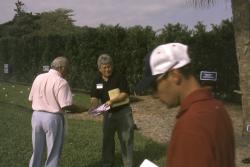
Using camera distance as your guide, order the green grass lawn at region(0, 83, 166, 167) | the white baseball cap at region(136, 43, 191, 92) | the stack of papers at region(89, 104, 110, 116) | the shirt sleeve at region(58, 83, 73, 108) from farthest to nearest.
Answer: the green grass lawn at region(0, 83, 166, 167), the stack of papers at region(89, 104, 110, 116), the shirt sleeve at region(58, 83, 73, 108), the white baseball cap at region(136, 43, 191, 92)

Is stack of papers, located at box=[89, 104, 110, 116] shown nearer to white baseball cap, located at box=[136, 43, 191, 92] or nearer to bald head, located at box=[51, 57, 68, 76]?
Answer: bald head, located at box=[51, 57, 68, 76]

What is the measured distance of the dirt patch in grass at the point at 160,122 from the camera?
10926mm

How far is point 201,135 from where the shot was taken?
2.39 m

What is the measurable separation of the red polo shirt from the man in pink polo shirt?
482 cm

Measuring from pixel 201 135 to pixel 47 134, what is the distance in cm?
530

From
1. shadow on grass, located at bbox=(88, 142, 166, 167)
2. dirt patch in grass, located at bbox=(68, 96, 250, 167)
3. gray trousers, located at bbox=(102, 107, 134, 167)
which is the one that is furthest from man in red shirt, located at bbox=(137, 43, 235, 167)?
dirt patch in grass, located at bbox=(68, 96, 250, 167)

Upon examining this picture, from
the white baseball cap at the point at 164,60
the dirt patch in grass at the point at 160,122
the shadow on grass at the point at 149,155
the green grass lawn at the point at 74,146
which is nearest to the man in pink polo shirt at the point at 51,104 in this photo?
the green grass lawn at the point at 74,146

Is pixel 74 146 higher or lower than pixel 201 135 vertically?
lower

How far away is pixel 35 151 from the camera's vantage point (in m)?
7.63

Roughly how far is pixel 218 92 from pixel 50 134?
10.9m

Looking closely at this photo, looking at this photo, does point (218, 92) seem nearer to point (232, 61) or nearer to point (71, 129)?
point (232, 61)

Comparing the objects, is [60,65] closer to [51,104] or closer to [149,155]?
[51,104]

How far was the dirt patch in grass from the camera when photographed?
430 inches

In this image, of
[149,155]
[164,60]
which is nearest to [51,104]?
[149,155]
